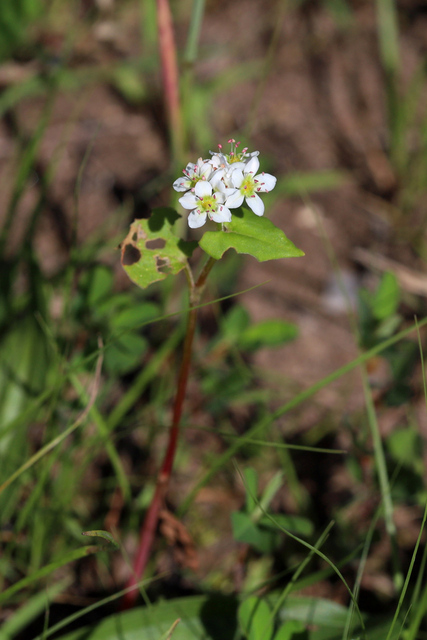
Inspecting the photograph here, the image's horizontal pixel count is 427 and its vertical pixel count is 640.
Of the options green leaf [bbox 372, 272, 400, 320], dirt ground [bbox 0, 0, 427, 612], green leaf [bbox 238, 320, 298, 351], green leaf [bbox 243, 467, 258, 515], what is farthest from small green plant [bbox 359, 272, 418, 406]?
green leaf [bbox 243, 467, 258, 515]

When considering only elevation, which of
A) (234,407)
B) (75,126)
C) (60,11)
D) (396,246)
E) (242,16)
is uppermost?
(60,11)

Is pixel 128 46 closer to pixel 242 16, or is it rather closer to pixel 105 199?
pixel 242 16

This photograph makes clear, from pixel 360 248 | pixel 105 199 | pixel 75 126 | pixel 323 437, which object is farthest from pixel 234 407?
pixel 75 126

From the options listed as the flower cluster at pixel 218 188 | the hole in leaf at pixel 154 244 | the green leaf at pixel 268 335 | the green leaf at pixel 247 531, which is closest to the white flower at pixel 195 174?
the flower cluster at pixel 218 188

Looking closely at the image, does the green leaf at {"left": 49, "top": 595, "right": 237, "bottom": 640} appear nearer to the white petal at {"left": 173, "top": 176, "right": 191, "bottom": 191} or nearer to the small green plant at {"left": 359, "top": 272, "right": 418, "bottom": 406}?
the small green plant at {"left": 359, "top": 272, "right": 418, "bottom": 406}

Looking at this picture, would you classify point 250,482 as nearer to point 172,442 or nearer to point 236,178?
point 172,442

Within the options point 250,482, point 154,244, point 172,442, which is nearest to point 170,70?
point 154,244
